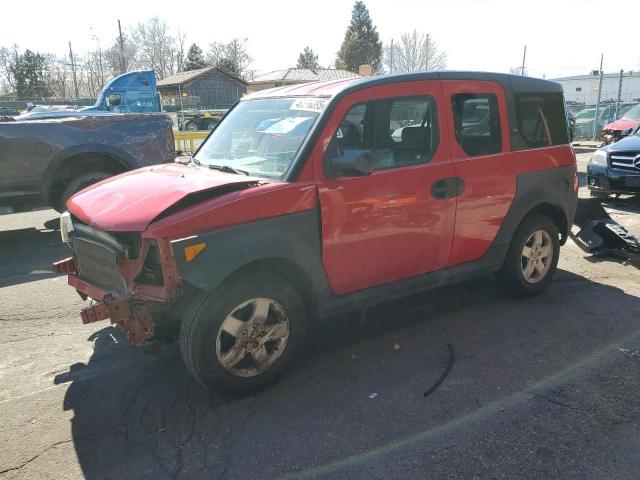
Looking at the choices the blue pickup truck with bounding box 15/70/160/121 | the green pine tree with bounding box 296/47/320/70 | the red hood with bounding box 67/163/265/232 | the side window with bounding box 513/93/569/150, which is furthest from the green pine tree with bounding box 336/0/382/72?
the red hood with bounding box 67/163/265/232

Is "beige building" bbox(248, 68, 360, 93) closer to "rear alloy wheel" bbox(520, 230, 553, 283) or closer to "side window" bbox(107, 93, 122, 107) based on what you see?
"side window" bbox(107, 93, 122, 107)

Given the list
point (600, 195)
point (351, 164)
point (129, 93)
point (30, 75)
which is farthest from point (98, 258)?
point (30, 75)

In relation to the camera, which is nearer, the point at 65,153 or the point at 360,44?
the point at 65,153

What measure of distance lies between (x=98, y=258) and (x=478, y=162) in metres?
2.90

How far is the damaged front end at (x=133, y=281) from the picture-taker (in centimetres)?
293

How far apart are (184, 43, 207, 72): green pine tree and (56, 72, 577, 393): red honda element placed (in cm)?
7120

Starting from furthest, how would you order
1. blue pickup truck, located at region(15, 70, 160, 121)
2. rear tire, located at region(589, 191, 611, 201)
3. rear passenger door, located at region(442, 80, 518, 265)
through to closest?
blue pickup truck, located at region(15, 70, 160, 121), rear tire, located at region(589, 191, 611, 201), rear passenger door, located at region(442, 80, 518, 265)

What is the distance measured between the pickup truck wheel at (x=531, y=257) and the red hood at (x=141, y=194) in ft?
8.33

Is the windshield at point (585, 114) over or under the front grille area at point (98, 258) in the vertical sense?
over

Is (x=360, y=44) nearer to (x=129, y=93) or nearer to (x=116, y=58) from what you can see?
(x=116, y=58)

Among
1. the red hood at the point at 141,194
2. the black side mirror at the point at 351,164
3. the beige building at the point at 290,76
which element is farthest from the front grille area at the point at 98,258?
the beige building at the point at 290,76

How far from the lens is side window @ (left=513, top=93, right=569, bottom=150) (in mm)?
4547

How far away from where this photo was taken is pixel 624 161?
8.83m

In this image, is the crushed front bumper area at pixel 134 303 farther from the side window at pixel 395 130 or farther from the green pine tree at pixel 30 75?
the green pine tree at pixel 30 75
